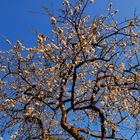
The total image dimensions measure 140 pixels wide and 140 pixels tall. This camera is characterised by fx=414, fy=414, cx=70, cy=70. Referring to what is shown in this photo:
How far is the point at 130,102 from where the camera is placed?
1337 centimetres

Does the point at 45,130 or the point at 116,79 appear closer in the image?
the point at 116,79

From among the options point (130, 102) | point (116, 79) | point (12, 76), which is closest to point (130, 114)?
point (130, 102)

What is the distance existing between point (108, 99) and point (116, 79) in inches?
29.3

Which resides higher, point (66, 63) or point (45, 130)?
point (66, 63)

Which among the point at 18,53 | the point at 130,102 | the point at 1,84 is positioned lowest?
the point at 130,102

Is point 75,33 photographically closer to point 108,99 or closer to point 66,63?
point 66,63

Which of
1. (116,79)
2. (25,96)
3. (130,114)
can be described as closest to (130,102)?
(130,114)

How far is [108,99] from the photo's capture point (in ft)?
42.5

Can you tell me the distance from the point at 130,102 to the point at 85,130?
188cm

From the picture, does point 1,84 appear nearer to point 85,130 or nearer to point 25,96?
point 25,96

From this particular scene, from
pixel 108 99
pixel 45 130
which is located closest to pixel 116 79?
pixel 108 99

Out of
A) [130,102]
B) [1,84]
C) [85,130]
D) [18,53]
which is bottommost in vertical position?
[85,130]

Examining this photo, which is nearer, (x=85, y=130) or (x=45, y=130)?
(x=85, y=130)

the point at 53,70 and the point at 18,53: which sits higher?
the point at 18,53
